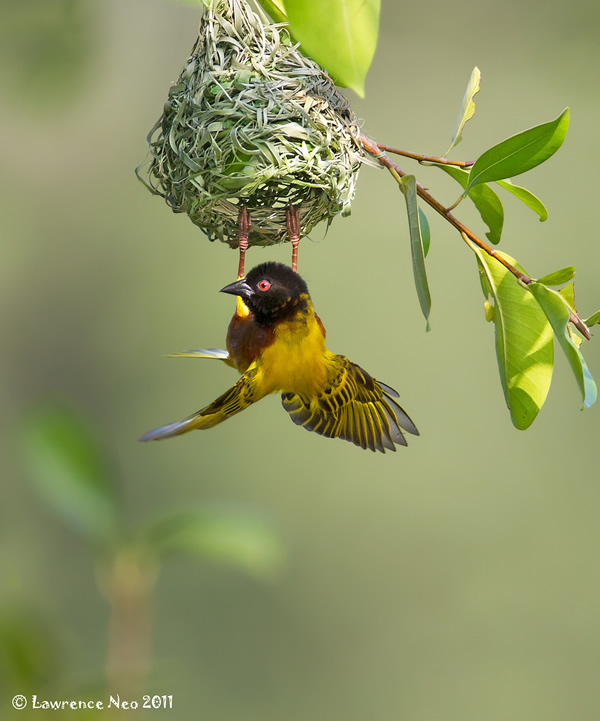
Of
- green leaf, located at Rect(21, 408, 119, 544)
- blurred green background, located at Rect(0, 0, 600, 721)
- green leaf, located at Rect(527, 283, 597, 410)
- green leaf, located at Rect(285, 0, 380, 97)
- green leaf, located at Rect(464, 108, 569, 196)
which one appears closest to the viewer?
green leaf, located at Rect(285, 0, 380, 97)

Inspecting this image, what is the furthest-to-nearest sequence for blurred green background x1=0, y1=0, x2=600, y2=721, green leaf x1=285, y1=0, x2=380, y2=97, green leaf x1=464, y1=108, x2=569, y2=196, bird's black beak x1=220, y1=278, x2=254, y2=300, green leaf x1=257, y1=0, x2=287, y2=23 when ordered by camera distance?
blurred green background x1=0, y1=0, x2=600, y2=721, bird's black beak x1=220, y1=278, x2=254, y2=300, green leaf x1=257, y1=0, x2=287, y2=23, green leaf x1=464, y1=108, x2=569, y2=196, green leaf x1=285, y1=0, x2=380, y2=97

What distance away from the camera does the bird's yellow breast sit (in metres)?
1.77

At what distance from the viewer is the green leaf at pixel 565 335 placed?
114 cm

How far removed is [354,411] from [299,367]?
8.2 inches

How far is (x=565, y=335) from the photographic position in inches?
46.8

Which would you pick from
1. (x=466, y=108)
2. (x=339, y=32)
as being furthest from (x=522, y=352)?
(x=339, y=32)

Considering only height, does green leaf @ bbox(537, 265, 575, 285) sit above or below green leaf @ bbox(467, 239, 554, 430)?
above

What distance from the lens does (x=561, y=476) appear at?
5371 mm

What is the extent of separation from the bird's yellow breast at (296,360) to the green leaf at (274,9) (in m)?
0.63

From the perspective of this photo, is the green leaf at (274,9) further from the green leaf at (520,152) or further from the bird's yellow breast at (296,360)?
the bird's yellow breast at (296,360)

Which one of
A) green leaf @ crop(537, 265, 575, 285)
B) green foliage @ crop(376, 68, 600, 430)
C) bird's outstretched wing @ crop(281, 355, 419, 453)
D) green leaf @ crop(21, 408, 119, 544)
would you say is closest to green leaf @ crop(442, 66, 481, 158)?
green foliage @ crop(376, 68, 600, 430)

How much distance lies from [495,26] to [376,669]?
464cm

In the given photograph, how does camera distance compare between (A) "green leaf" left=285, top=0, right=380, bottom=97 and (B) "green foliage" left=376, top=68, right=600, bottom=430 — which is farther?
(B) "green foliage" left=376, top=68, right=600, bottom=430

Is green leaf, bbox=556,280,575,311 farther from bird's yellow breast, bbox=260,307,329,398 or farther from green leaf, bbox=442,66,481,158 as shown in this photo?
bird's yellow breast, bbox=260,307,329,398
